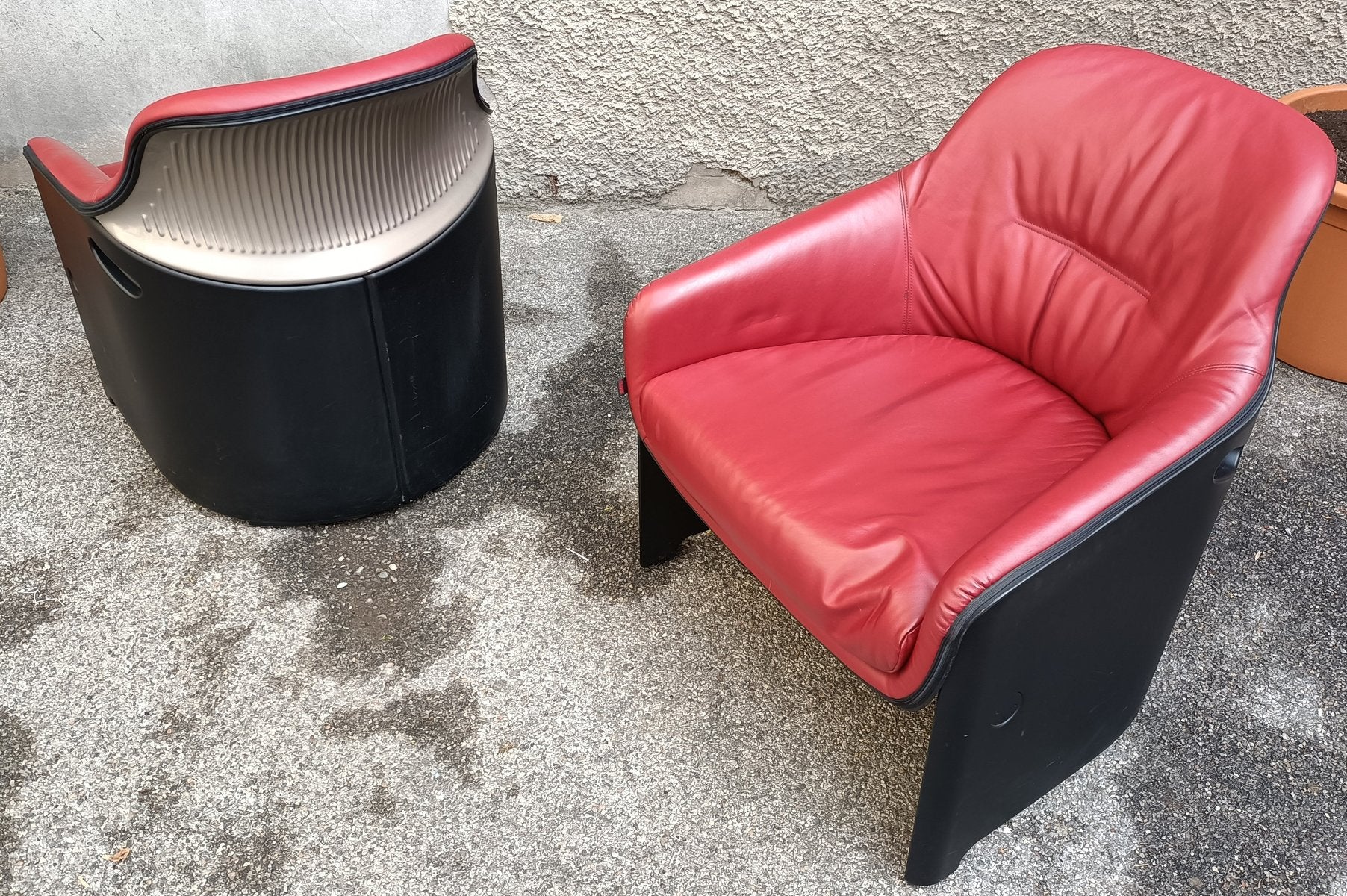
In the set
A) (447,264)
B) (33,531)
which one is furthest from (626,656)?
(33,531)

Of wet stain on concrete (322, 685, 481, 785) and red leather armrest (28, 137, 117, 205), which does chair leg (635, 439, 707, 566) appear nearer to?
wet stain on concrete (322, 685, 481, 785)

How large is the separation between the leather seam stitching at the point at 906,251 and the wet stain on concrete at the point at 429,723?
995 mm

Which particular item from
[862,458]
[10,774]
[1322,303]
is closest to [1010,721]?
[862,458]

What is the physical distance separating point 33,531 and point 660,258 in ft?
5.44

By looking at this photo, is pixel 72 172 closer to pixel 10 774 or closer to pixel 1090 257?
pixel 10 774

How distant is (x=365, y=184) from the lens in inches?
68.6

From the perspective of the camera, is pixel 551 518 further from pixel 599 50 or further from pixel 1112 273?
→ pixel 599 50

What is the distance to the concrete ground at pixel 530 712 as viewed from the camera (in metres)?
1.53

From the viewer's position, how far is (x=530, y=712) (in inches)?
68.4

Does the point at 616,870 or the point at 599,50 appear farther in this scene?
the point at 599,50

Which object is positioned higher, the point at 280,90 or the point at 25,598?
the point at 280,90

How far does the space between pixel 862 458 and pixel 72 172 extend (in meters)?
1.40

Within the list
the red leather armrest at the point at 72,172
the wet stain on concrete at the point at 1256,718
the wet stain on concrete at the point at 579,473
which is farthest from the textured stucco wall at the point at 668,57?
the wet stain on concrete at the point at 1256,718

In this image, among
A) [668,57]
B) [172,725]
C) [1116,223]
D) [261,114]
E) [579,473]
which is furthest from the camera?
[668,57]
